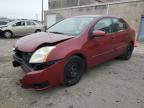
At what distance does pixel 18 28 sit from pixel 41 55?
430 inches

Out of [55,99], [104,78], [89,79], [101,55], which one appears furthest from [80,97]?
[101,55]

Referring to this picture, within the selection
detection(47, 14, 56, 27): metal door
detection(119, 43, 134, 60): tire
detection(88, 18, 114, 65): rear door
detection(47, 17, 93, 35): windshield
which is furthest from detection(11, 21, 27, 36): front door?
detection(88, 18, 114, 65): rear door

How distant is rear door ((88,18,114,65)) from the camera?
4.04 meters

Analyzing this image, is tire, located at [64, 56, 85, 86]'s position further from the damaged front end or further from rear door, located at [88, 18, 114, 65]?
rear door, located at [88, 18, 114, 65]

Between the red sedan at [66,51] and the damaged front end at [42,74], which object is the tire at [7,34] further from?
the damaged front end at [42,74]

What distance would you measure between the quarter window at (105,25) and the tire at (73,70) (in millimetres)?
1030

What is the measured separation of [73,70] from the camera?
12.1 feet

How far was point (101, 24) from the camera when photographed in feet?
14.5

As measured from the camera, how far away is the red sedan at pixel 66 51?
3.11 m

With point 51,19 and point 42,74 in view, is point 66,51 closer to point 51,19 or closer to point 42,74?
point 42,74

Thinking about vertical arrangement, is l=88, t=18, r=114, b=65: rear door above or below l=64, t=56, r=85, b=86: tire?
above

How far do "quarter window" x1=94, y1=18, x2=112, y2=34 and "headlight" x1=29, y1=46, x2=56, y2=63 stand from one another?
1547 mm

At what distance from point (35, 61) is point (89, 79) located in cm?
163

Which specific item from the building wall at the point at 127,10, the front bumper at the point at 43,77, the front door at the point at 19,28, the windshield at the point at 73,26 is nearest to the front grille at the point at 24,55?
the front bumper at the point at 43,77
